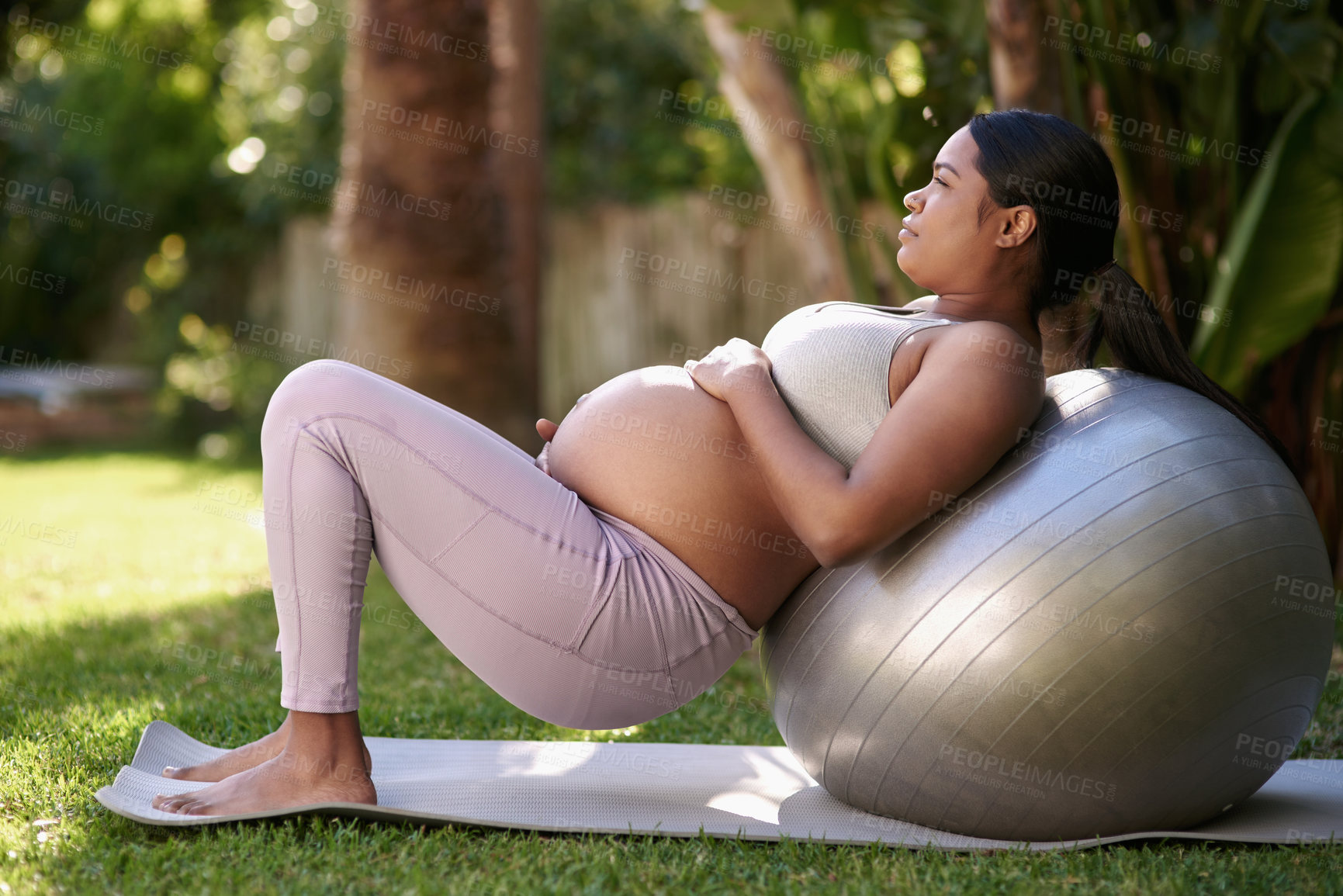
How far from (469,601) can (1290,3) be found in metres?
3.63

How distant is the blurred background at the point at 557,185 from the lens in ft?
14.4

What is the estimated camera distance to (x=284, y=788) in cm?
218

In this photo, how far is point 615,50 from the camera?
1130cm

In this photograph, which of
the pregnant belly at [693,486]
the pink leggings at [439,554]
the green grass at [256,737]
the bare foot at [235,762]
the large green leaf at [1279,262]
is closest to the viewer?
the green grass at [256,737]

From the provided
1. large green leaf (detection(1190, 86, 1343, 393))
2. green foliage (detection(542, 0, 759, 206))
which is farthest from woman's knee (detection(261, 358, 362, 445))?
green foliage (detection(542, 0, 759, 206))

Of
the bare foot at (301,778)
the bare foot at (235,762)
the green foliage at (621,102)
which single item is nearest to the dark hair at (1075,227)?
the bare foot at (301,778)

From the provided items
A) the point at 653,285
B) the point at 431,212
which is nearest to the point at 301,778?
the point at 431,212

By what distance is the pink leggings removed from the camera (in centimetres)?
215

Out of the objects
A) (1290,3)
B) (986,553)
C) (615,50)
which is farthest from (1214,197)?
(615,50)

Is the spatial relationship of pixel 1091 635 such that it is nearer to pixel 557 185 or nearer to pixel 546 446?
pixel 546 446

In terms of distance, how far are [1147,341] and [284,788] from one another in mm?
1916

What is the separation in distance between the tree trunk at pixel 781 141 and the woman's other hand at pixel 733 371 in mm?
3450

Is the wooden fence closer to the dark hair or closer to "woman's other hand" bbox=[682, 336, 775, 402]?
"woman's other hand" bbox=[682, 336, 775, 402]

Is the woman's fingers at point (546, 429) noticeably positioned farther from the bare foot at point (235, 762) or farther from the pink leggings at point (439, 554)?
the bare foot at point (235, 762)
